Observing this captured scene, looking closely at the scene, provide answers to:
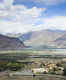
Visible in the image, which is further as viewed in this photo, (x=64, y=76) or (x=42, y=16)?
(x=42, y=16)

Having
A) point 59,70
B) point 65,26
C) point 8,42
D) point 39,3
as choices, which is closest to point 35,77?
point 59,70

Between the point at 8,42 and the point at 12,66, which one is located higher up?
the point at 8,42

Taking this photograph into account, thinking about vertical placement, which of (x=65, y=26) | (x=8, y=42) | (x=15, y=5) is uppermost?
(x=15, y=5)

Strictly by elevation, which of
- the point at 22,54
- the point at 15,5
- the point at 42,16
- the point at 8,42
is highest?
the point at 15,5

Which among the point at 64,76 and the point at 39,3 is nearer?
the point at 64,76

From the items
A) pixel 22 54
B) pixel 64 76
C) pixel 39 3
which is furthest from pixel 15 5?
pixel 64 76

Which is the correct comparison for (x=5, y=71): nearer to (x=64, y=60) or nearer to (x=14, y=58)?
(x=14, y=58)

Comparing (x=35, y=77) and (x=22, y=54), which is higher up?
(x=22, y=54)

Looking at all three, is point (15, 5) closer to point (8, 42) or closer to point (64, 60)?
point (8, 42)
